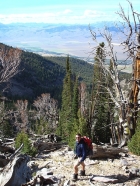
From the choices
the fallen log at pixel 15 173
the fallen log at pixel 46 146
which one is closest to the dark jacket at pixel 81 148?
the fallen log at pixel 15 173

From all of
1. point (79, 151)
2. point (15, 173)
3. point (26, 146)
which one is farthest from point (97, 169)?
point (26, 146)

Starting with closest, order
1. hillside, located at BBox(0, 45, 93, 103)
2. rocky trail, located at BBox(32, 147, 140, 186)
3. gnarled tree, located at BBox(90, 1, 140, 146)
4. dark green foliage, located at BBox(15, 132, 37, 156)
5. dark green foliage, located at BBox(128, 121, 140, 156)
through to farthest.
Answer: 1. rocky trail, located at BBox(32, 147, 140, 186)
2. gnarled tree, located at BBox(90, 1, 140, 146)
3. dark green foliage, located at BBox(128, 121, 140, 156)
4. dark green foliage, located at BBox(15, 132, 37, 156)
5. hillside, located at BBox(0, 45, 93, 103)

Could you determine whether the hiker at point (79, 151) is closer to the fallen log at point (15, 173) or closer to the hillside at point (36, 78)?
the fallen log at point (15, 173)

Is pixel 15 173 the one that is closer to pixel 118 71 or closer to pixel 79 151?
pixel 79 151

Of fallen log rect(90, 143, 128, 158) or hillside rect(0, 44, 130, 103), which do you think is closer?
fallen log rect(90, 143, 128, 158)

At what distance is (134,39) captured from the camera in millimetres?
12656

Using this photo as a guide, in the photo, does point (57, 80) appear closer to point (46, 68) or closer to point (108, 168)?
point (46, 68)

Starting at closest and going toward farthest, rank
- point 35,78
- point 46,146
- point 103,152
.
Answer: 1. point 103,152
2. point 46,146
3. point 35,78

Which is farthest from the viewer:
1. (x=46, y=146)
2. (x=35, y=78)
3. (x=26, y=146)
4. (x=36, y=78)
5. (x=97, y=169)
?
(x=36, y=78)

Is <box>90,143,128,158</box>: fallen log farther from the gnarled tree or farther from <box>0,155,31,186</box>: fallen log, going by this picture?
<box>0,155,31,186</box>: fallen log

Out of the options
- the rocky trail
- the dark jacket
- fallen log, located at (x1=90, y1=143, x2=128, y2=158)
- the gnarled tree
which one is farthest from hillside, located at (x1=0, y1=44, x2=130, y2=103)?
the dark jacket

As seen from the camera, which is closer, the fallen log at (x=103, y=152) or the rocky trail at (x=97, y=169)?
the rocky trail at (x=97, y=169)

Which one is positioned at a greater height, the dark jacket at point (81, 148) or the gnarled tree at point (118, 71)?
the gnarled tree at point (118, 71)

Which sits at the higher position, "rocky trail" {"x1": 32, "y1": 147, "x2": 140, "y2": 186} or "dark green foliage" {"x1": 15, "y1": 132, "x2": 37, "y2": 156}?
"dark green foliage" {"x1": 15, "y1": 132, "x2": 37, "y2": 156}
